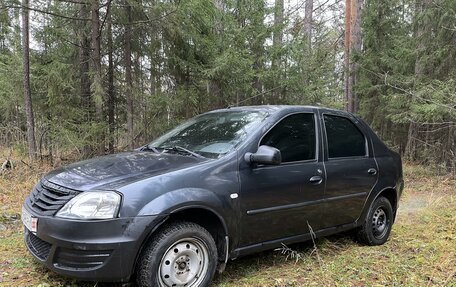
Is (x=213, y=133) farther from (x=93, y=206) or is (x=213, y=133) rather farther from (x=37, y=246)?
(x=37, y=246)

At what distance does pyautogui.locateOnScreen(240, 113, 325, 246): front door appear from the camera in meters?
3.89

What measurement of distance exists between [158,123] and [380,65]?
374 inches

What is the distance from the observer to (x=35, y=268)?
3.97 meters

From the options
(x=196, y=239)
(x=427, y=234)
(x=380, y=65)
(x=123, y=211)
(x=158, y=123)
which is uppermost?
(x=380, y=65)

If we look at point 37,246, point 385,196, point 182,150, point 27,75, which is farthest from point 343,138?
point 27,75

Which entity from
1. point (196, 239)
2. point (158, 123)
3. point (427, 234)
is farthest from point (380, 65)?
point (196, 239)

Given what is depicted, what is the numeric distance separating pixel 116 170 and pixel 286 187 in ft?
5.62

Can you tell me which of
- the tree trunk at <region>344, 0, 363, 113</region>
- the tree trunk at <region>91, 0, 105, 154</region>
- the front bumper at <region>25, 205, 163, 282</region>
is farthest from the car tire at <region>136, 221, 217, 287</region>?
the tree trunk at <region>344, 0, 363, 113</region>

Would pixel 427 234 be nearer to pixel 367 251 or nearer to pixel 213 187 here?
pixel 367 251

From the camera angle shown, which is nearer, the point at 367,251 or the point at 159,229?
the point at 159,229

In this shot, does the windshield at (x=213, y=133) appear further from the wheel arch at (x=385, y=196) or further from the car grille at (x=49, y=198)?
the wheel arch at (x=385, y=196)

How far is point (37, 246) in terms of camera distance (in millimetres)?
3512

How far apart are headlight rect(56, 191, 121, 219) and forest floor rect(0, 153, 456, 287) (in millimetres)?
838

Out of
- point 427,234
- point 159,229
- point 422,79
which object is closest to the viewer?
point 159,229
